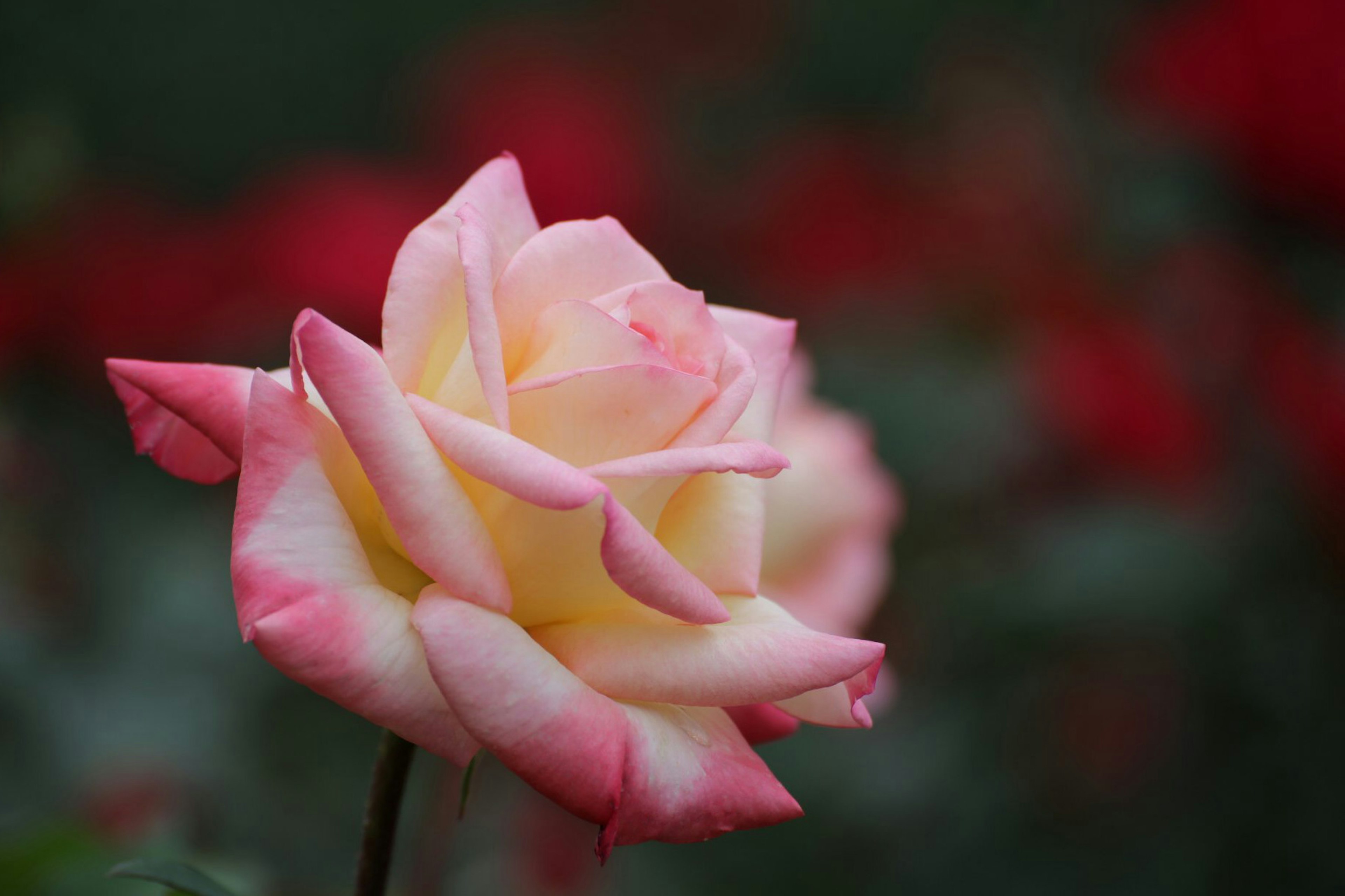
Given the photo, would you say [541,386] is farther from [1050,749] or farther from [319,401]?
[1050,749]

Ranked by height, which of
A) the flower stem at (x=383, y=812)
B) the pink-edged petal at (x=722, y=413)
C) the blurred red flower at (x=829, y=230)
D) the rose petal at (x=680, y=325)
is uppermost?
the blurred red flower at (x=829, y=230)

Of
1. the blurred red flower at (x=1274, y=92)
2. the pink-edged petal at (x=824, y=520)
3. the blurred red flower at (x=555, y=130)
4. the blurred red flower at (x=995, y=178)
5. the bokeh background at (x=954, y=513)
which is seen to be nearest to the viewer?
the pink-edged petal at (x=824, y=520)

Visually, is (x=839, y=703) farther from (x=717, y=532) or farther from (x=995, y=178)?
(x=995, y=178)

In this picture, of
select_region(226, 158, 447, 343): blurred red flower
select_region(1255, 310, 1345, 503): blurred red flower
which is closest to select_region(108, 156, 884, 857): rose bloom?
select_region(226, 158, 447, 343): blurred red flower

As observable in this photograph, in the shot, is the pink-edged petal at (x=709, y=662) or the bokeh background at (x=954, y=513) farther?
the bokeh background at (x=954, y=513)

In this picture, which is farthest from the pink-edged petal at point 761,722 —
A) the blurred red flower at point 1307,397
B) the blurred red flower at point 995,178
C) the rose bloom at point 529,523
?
the blurred red flower at point 995,178

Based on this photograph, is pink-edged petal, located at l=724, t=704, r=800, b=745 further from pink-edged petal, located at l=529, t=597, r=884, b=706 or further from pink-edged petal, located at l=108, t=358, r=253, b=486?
pink-edged petal, located at l=108, t=358, r=253, b=486

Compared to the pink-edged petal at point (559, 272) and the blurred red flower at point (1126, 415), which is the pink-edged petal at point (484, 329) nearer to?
the pink-edged petal at point (559, 272)
